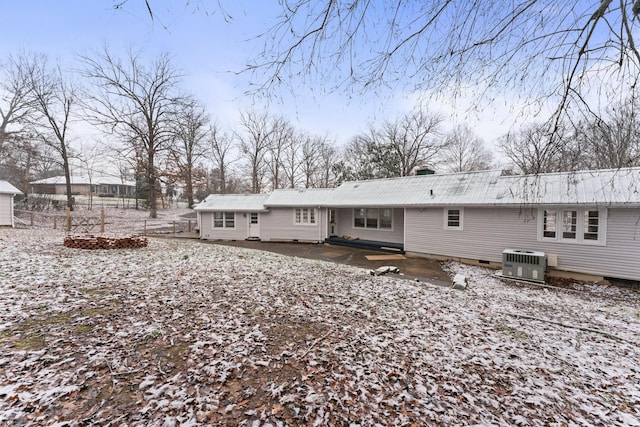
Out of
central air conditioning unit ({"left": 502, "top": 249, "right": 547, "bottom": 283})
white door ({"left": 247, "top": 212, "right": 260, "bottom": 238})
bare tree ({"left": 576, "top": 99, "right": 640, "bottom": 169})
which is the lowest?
central air conditioning unit ({"left": 502, "top": 249, "right": 547, "bottom": 283})

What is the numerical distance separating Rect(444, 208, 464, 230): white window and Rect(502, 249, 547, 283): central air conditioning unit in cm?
227

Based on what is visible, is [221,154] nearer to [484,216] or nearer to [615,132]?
[484,216]

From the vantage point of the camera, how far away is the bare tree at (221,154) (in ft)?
103

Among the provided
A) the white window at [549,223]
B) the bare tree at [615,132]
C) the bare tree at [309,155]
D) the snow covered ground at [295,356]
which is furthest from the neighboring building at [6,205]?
the white window at [549,223]

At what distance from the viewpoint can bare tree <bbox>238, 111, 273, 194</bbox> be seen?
28.6 meters

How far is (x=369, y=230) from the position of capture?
1440 centimetres

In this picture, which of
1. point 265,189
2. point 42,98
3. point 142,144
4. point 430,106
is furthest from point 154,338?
point 265,189

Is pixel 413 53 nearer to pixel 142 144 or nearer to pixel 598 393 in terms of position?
pixel 598 393

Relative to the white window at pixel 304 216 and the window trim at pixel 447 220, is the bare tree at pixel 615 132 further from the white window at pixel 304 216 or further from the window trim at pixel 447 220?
the white window at pixel 304 216

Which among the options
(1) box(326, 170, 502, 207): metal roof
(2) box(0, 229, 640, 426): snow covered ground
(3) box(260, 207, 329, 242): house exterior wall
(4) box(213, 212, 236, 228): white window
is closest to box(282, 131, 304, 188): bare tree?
(4) box(213, 212, 236, 228): white window

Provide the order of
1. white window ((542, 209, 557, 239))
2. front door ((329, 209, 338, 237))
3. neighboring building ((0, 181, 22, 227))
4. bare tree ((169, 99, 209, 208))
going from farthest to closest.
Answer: bare tree ((169, 99, 209, 208)) → front door ((329, 209, 338, 237)) → neighboring building ((0, 181, 22, 227)) → white window ((542, 209, 557, 239))

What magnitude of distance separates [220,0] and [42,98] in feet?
91.2

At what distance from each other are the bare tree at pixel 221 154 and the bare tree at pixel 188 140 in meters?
3.07

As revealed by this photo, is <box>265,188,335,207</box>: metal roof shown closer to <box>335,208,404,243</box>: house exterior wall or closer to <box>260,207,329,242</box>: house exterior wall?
<box>260,207,329,242</box>: house exterior wall
